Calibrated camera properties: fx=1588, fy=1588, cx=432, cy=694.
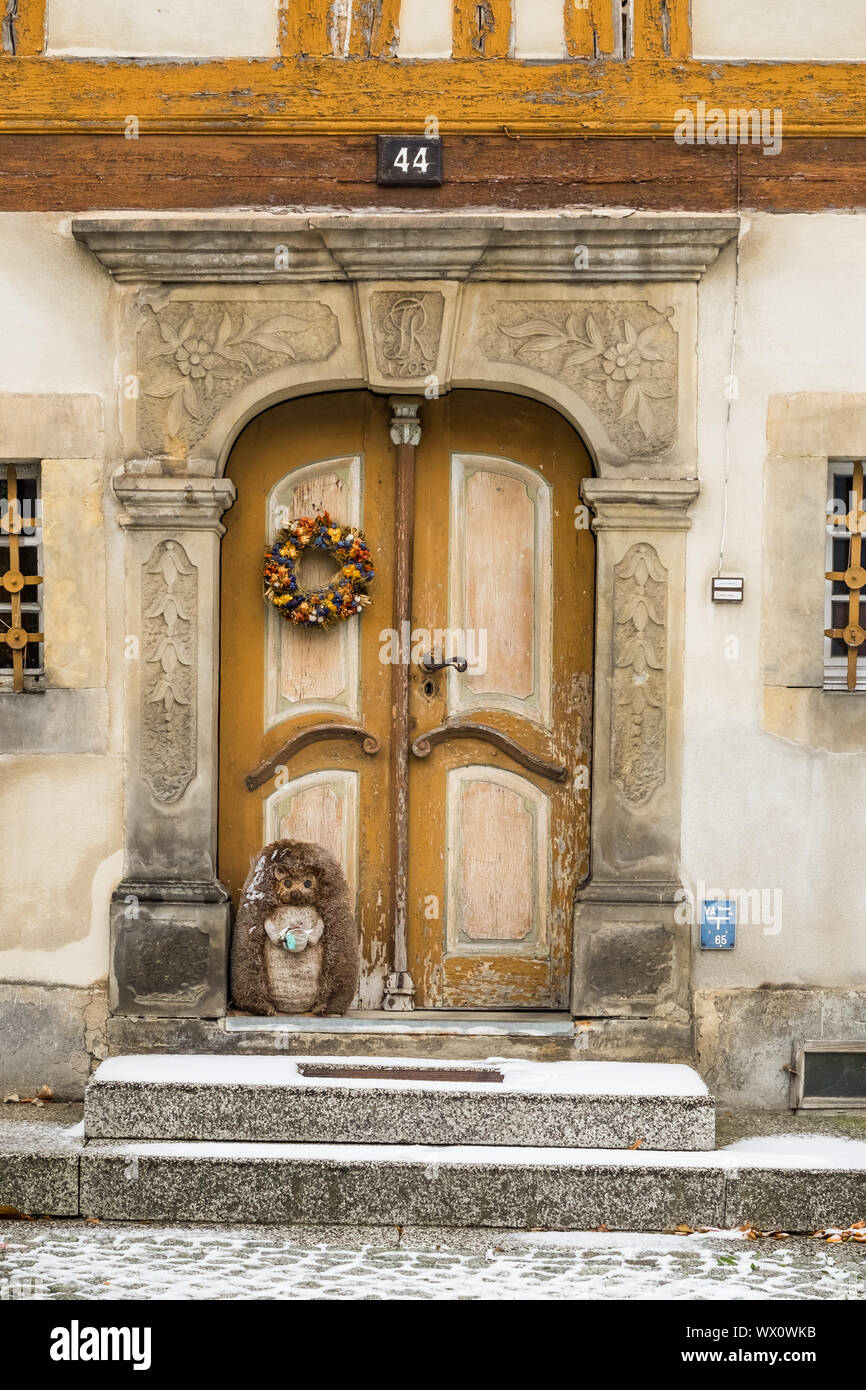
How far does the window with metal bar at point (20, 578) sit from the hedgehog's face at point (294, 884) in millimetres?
1163

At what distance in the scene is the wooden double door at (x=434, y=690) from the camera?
614 cm

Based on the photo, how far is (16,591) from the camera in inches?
236

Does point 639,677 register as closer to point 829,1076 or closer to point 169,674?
point 829,1076

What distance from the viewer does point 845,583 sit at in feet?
19.5

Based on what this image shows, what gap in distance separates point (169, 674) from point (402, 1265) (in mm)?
2307

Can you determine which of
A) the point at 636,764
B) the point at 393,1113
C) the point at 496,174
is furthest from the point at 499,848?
the point at 496,174

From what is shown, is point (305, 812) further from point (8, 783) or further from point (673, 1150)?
point (673, 1150)

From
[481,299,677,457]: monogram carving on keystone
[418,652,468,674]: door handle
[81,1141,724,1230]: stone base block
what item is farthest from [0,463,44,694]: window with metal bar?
[81,1141,724,1230]: stone base block

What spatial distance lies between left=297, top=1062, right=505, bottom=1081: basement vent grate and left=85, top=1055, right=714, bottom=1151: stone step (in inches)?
3.7

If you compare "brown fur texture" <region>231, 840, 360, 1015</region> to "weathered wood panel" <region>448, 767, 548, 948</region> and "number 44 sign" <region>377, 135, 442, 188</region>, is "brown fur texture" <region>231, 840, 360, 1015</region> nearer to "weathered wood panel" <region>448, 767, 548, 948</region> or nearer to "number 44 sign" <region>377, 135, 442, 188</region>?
"weathered wood panel" <region>448, 767, 548, 948</region>

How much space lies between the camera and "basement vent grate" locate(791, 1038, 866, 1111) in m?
5.86

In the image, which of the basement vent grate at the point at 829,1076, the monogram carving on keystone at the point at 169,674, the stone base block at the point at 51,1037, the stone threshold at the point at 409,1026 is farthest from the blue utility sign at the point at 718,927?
the stone base block at the point at 51,1037

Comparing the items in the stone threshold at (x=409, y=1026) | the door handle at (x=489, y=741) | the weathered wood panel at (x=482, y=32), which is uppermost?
the weathered wood panel at (x=482, y=32)

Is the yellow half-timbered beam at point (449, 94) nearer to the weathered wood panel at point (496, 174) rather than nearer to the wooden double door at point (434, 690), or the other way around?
the weathered wood panel at point (496, 174)
